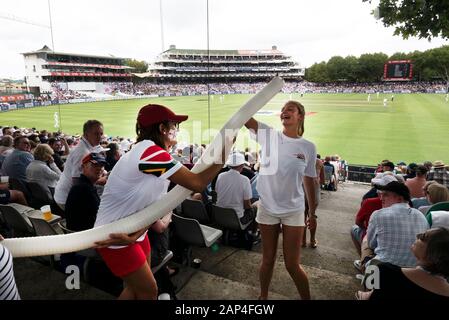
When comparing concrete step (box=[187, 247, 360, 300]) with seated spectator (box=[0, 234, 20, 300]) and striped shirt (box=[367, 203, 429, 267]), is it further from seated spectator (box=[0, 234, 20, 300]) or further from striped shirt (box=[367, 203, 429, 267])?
seated spectator (box=[0, 234, 20, 300])

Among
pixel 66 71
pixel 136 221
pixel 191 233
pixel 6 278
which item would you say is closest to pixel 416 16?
pixel 191 233

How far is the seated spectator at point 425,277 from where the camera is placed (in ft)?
5.21

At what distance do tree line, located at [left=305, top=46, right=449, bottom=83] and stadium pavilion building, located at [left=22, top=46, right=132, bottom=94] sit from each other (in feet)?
201

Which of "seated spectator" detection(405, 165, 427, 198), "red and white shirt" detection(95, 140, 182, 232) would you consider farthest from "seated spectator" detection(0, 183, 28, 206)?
"seated spectator" detection(405, 165, 427, 198)

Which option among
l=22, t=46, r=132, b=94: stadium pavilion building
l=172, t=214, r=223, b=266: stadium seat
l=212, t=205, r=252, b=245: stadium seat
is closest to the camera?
l=172, t=214, r=223, b=266: stadium seat

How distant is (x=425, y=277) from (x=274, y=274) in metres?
1.56

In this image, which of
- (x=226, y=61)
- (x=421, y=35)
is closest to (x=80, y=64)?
(x=226, y=61)

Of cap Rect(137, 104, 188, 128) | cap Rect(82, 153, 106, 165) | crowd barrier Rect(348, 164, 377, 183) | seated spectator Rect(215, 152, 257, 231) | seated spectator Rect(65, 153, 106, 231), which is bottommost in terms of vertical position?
crowd barrier Rect(348, 164, 377, 183)

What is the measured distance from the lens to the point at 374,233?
2727 millimetres

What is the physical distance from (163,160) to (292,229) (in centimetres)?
132

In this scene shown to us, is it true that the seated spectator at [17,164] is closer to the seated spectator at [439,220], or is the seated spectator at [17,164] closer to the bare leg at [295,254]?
the bare leg at [295,254]

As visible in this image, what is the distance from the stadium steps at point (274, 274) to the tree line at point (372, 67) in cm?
8198

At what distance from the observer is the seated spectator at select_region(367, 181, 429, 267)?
7.91ft
